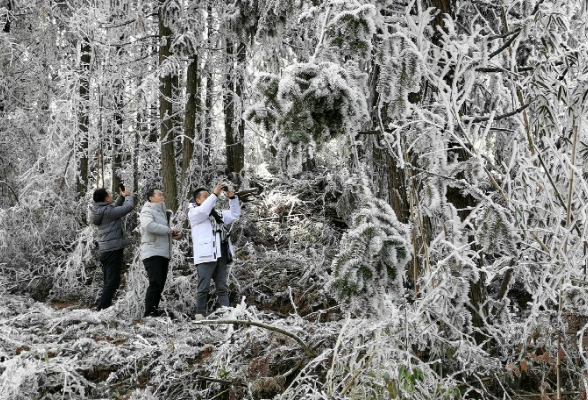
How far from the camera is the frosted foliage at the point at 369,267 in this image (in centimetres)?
304

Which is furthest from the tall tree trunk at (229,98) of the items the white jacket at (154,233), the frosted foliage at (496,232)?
the frosted foliage at (496,232)

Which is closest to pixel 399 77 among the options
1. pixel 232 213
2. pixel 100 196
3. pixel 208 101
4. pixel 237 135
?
pixel 232 213

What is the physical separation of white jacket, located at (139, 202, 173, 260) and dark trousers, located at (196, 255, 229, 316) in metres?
0.54

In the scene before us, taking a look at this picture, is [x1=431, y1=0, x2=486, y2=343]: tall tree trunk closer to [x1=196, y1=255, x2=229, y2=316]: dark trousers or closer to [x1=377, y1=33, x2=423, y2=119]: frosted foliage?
[x1=377, y1=33, x2=423, y2=119]: frosted foliage

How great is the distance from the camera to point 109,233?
7.51 meters

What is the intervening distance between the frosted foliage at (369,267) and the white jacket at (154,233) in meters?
4.18

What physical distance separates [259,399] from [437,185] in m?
1.92

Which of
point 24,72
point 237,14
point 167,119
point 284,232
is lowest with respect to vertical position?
point 284,232

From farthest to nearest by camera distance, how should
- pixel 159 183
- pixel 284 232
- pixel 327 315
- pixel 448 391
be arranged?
pixel 159 183 → pixel 284 232 → pixel 327 315 → pixel 448 391

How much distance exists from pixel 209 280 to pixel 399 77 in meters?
4.29

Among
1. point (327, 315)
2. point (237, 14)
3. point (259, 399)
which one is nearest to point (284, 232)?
point (327, 315)

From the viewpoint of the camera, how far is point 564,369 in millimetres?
3625

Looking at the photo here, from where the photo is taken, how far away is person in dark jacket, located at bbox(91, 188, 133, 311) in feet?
24.3

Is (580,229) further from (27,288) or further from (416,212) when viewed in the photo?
(27,288)
